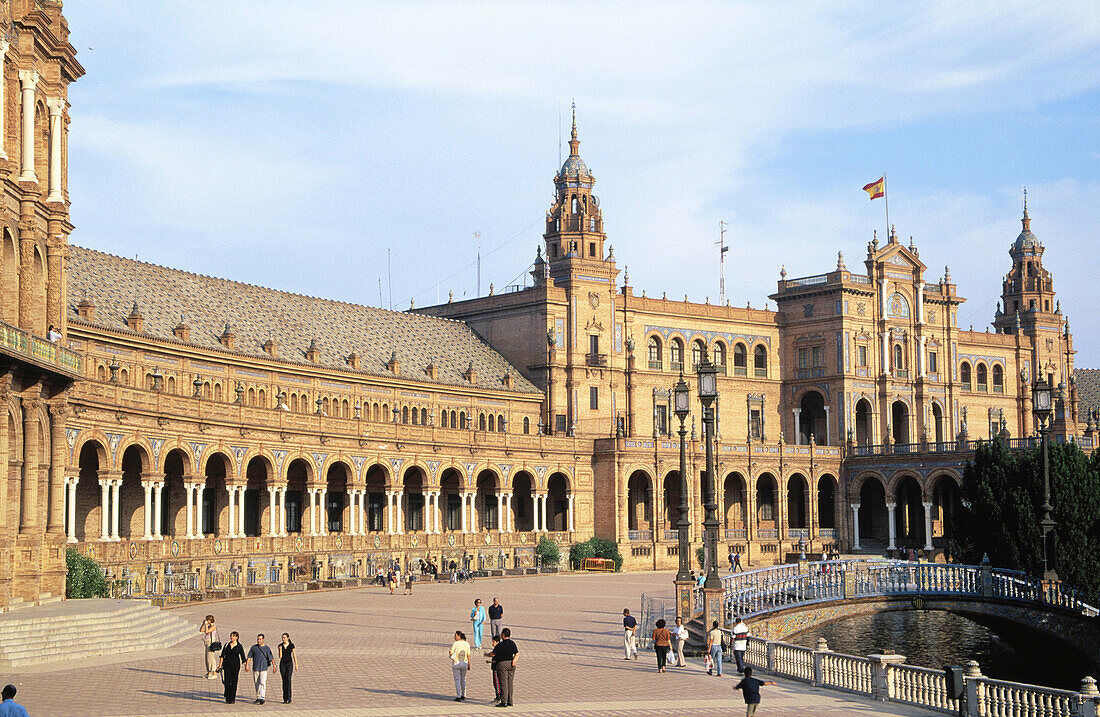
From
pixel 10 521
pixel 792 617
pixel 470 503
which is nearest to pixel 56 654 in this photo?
pixel 10 521

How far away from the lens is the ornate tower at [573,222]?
96188 mm

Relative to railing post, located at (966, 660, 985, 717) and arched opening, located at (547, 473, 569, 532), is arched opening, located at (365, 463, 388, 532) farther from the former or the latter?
railing post, located at (966, 660, 985, 717)

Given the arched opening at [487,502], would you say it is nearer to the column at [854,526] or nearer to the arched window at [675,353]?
the arched window at [675,353]

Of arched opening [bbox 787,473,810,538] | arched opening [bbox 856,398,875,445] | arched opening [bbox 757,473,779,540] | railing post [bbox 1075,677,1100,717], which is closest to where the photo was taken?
railing post [bbox 1075,677,1100,717]

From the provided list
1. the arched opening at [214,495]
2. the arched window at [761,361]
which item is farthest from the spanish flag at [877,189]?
the arched opening at [214,495]

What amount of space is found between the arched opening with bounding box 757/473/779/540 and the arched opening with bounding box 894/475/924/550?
827 cm

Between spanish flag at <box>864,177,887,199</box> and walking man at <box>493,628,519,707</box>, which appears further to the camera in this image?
spanish flag at <box>864,177,887,199</box>

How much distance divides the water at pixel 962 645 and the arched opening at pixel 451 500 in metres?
29.4

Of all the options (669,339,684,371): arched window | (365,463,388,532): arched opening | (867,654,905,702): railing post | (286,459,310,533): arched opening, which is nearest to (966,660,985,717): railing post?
(867,654,905,702): railing post

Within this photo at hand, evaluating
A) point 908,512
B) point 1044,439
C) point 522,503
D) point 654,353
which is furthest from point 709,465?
point 908,512

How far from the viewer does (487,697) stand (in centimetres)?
2994

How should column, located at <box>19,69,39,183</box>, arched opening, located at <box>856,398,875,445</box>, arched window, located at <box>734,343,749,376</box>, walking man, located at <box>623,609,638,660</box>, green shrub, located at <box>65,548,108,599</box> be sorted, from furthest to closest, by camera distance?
arched opening, located at <box>856,398,875,445</box> → arched window, located at <box>734,343,749,376</box> → green shrub, located at <box>65,548,108,599</box> → column, located at <box>19,69,39,183</box> → walking man, located at <box>623,609,638,660</box>

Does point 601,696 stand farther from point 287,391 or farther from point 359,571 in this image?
point 287,391

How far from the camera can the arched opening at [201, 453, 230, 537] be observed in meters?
67.8
